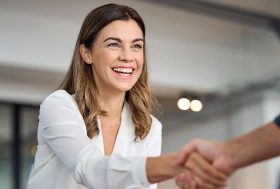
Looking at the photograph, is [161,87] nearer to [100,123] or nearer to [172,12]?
Result: [172,12]

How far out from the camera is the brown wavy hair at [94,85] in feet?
6.90

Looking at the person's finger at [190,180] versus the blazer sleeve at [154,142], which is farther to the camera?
the blazer sleeve at [154,142]

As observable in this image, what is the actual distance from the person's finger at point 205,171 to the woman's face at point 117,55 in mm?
588

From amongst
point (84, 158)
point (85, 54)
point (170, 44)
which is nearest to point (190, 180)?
point (84, 158)

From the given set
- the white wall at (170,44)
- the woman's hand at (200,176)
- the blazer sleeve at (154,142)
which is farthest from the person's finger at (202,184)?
the white wall at (170,44)

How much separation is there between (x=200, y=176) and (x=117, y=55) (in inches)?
25.3

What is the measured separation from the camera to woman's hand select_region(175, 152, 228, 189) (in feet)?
5.23

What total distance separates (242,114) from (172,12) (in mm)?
2119

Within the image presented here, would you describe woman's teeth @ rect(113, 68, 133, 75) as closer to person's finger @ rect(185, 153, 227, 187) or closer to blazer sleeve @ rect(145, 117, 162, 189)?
blazer sleeve @ rect(145, 117, 162, 189)

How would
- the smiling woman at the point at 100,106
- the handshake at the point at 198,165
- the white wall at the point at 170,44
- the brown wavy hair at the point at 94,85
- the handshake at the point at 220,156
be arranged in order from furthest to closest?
the white wall at the point at 170,44 < the brown wavy hair at the point at 94,85 < the smiling woman at the point at 100,106 < the handshake at the point at 198,165 < the handshake at the point at 220,156

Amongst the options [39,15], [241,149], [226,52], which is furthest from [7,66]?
[241,149]

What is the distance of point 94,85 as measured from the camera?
218 cm

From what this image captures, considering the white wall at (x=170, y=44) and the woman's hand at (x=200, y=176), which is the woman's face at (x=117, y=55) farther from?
the white wall at (x=170, y=44)

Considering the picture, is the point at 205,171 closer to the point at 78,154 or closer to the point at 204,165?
the point at 204,165
